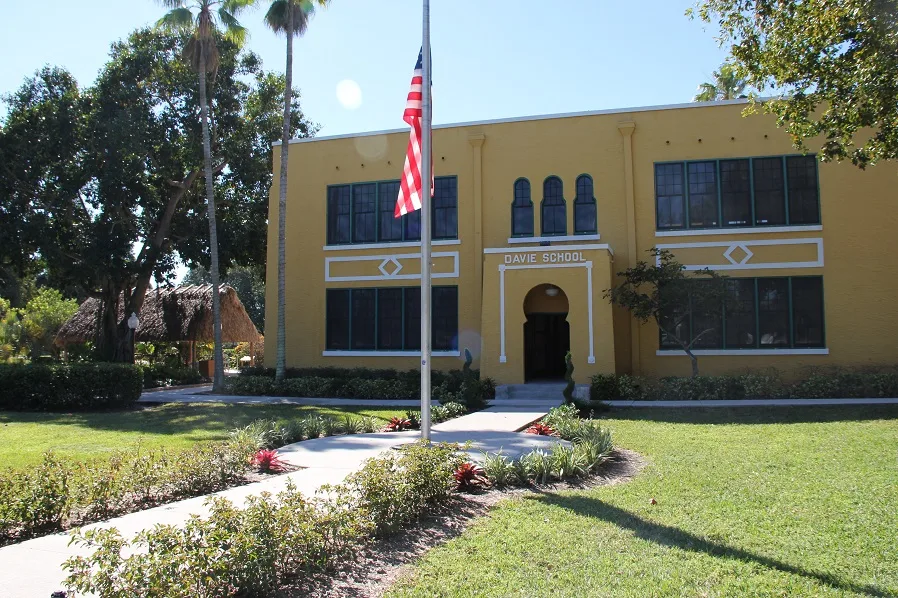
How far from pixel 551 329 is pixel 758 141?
903 centimetres

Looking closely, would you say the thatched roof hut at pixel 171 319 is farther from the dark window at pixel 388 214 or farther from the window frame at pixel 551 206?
the window frame at pixel 551 206

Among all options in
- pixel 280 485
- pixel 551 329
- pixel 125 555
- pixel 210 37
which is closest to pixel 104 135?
pixel 210 37

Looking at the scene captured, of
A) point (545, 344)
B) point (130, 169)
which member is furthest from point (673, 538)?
point (130, 169)

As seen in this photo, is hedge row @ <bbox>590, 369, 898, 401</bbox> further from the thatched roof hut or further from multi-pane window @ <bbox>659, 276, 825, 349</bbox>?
the thatched roof hut

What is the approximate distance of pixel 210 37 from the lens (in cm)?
2294

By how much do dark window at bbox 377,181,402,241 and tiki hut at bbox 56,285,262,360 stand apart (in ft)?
38.2

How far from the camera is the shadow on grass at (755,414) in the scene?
14311mm

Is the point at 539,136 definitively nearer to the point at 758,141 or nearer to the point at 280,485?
the point at 758,141

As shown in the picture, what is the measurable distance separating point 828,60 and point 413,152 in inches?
314

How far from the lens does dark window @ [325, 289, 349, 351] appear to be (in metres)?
23.4

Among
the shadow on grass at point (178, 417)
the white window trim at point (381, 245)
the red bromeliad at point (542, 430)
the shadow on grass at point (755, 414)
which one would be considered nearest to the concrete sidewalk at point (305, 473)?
the red bromeliad at point (542, 430)

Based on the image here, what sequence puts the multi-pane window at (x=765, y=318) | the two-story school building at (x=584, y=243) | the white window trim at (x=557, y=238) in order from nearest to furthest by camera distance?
the two-story school building at (x=584, y=243) < the multi-pane window at (x=765, y=318) < the white window trim at (x=557, y=238)

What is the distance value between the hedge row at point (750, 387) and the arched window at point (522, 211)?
5.64 m

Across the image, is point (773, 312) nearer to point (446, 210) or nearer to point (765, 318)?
point (765, 318)
